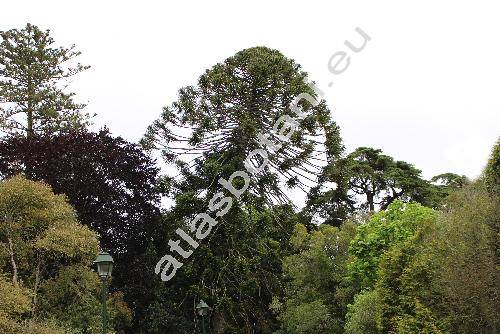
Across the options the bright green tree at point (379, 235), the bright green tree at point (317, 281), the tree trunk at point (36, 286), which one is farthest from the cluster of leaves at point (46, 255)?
the bright green tree at point (379, 235)

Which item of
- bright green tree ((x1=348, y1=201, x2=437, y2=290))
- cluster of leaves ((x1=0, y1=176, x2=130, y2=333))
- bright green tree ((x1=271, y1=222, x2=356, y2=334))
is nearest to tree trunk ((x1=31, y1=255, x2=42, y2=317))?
cluster of leaves ((x1=0, y1=176, x2=130, y2=333))

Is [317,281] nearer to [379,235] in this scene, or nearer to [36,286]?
[379,235]

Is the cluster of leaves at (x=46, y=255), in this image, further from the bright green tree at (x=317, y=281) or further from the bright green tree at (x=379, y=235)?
the bright green tree at (x=379, y=235)

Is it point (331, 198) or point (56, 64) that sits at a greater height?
point (56, 64)

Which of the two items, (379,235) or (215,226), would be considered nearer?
(379,235)

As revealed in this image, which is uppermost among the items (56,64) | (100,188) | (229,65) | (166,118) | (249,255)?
(56,64)

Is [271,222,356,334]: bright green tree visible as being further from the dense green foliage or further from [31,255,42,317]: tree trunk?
[31,255,42,317]: tree trunk

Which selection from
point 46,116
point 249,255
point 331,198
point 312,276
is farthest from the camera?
point 46,116

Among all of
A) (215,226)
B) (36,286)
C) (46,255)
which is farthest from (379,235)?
(36,286)

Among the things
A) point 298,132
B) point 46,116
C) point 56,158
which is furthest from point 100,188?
point 46,116

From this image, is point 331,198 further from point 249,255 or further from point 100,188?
point 100,188

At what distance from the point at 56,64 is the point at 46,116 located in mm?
3054

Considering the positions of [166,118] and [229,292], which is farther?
[166,118]

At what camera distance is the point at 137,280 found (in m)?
27.7
